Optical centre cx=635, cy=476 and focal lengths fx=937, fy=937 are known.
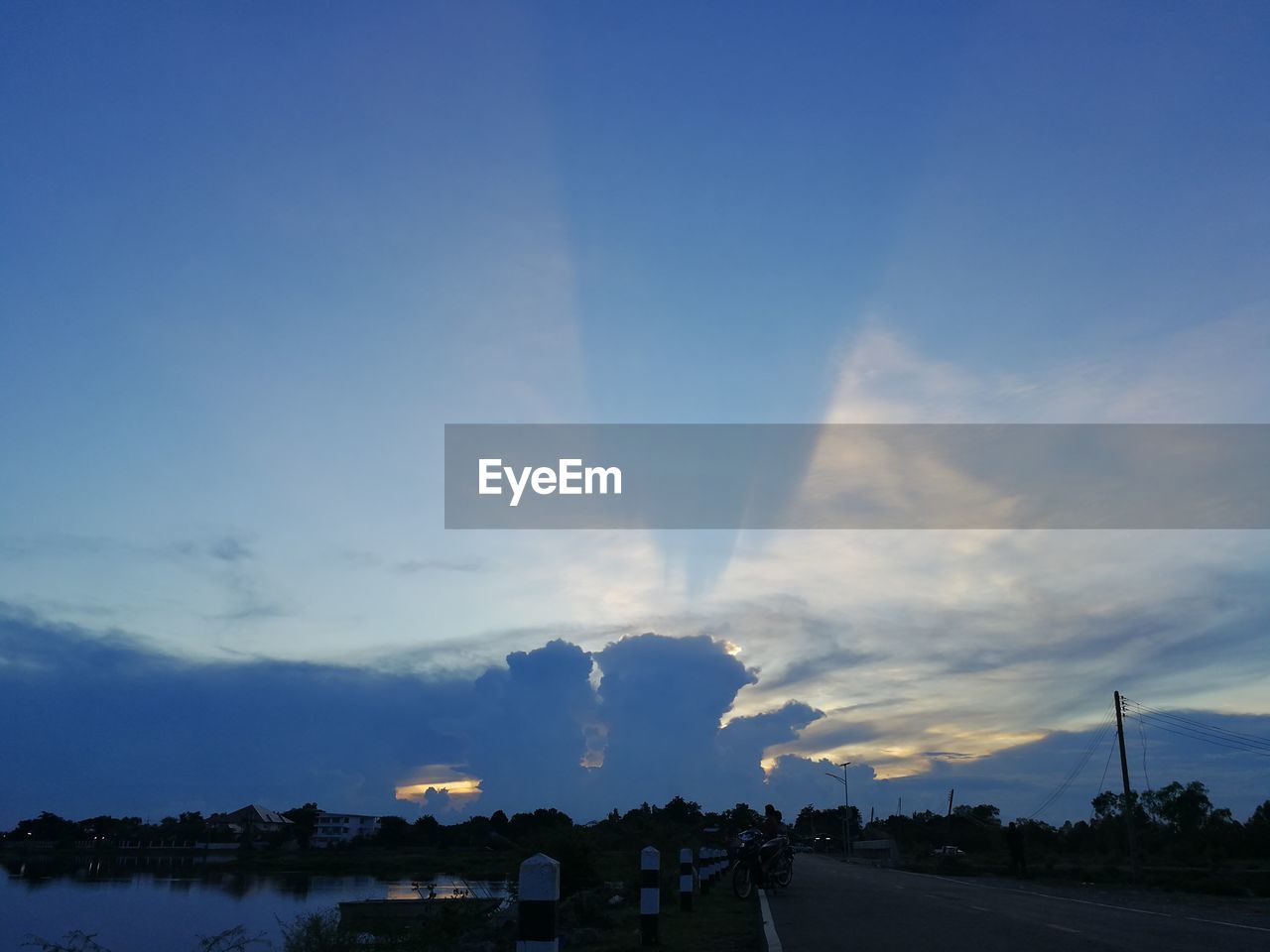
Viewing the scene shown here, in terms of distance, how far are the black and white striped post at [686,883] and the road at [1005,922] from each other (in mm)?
1225

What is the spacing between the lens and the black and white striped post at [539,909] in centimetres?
424

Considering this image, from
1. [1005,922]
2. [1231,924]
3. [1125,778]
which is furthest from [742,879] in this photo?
[1125,778]

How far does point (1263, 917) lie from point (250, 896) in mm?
57342

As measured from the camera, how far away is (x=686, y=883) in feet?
47.8

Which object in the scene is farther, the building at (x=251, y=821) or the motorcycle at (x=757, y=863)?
the building at (x=251, y=821)

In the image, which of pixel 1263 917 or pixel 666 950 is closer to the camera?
pixel 666 950

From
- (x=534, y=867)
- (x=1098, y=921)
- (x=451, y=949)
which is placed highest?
(x=534, y=867)

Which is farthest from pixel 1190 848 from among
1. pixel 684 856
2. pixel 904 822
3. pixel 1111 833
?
pixel 904 822

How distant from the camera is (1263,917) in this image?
45.7 feet

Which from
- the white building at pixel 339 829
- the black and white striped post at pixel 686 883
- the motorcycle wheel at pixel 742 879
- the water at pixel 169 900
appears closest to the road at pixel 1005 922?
the motorcycle wheel at pixel 742 879

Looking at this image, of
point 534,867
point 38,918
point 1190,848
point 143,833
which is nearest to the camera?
point 534,867

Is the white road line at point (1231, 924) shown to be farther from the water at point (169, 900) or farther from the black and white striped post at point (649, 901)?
the water at point (169, 900)

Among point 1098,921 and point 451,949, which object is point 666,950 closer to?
point 1098,921

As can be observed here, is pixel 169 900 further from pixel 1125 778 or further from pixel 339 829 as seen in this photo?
pixel 339 829
